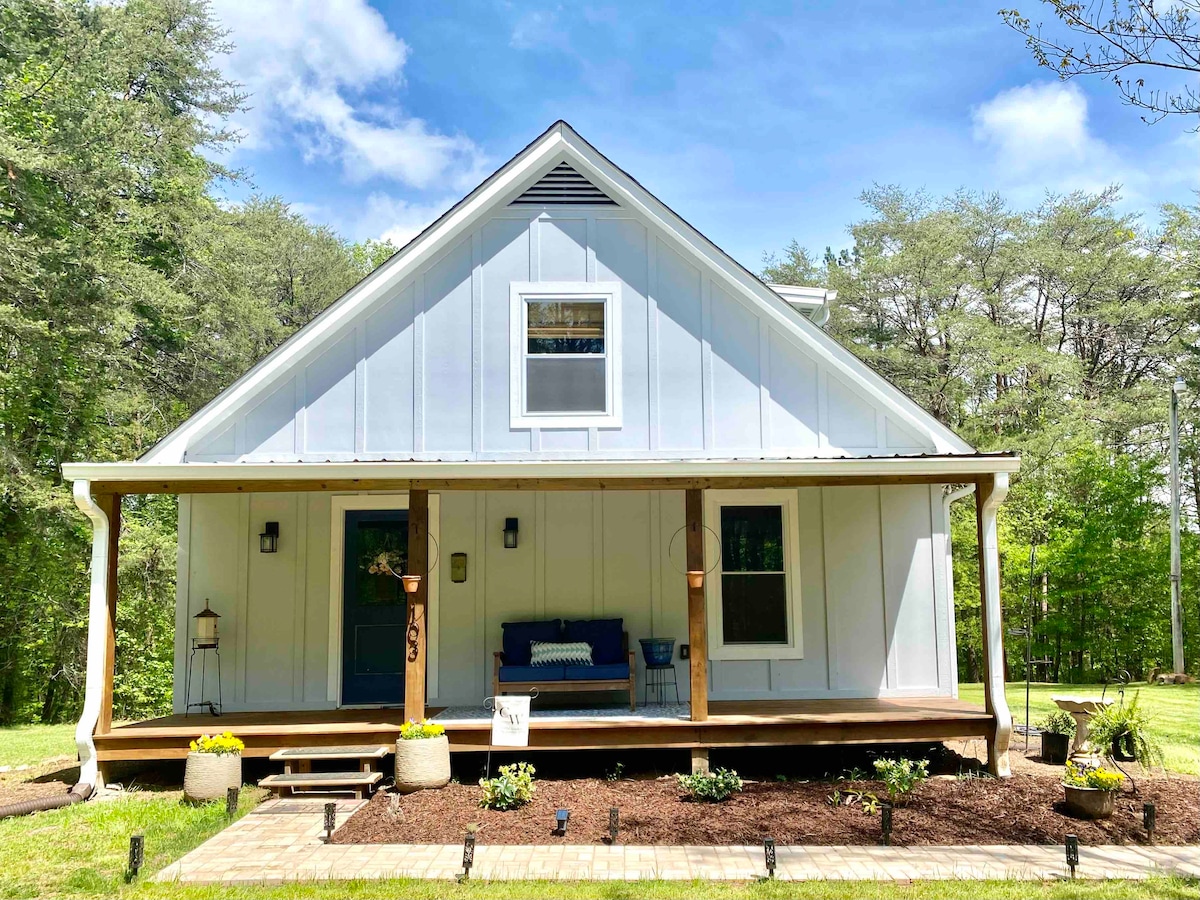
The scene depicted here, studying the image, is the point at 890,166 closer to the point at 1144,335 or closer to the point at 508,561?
the point at 1144,335

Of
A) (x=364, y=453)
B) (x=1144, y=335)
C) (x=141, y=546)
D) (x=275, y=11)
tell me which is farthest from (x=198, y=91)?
(x=1144, y=335)

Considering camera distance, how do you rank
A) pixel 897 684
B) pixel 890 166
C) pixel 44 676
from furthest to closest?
pixel 890 166, pixel 44 676, pixel 897 684

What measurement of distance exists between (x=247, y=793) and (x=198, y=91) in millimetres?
17660

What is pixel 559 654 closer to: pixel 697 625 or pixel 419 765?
pixel 697 625

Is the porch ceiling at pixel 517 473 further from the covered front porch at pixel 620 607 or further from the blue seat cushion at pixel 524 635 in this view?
the blue seat cushion at pixel 524 635

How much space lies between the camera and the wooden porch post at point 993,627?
26.4 ft

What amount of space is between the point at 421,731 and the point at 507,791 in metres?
1.00

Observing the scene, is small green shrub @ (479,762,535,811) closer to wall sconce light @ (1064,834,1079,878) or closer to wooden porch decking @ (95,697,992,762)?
wooden porch decking @ (95,697,992,762)

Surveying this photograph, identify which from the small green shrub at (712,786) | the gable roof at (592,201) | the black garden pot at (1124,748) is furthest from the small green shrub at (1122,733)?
the small green shrub at (712,786)

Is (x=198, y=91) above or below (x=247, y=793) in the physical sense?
above

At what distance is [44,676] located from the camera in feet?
67.1

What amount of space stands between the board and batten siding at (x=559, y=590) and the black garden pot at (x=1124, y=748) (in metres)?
1.71

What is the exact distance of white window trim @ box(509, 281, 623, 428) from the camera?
9492 millimetres

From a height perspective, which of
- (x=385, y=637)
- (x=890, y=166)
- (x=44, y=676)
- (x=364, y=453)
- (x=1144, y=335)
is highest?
(x=890, y=166)
